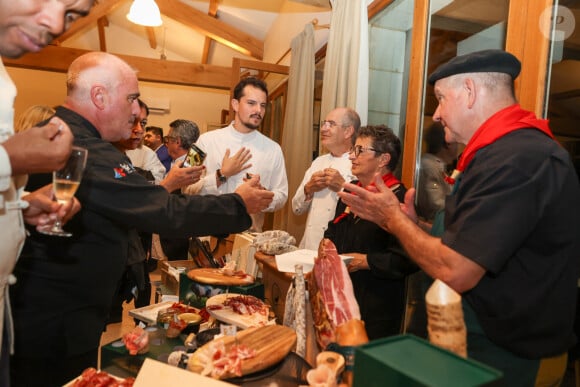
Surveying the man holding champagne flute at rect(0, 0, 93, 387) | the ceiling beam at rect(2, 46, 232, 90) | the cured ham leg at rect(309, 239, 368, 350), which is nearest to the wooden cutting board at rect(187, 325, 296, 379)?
the cured ham leg at rect(309, 239, 368, 350)

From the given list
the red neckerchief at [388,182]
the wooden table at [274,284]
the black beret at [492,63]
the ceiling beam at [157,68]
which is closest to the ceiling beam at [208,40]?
the ceiling beam at [157,68]

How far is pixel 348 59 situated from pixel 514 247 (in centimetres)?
251

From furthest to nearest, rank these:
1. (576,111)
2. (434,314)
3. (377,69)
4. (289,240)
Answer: (377,69)
(289,240)
(576,111)
(434,314)

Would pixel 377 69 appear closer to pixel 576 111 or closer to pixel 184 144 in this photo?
pixel 184 144

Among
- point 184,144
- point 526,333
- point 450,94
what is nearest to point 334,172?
point 450,94

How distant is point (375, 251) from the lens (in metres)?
2.18

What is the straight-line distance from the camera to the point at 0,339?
1.17m

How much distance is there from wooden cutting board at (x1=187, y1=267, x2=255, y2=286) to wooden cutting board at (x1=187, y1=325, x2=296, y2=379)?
0.62 meters

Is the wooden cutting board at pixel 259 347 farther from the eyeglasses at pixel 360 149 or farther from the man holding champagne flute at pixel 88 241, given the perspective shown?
the eyeglasses at pixel 360 149

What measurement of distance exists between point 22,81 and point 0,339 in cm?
1056

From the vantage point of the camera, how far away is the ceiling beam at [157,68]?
7832 mm

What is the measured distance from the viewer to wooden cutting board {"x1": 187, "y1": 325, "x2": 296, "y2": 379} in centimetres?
104

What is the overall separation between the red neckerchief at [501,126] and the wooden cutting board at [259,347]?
728 mm

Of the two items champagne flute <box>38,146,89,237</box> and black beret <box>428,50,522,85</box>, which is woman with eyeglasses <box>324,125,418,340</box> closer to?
black beret <box>428,50,522,85</box>
